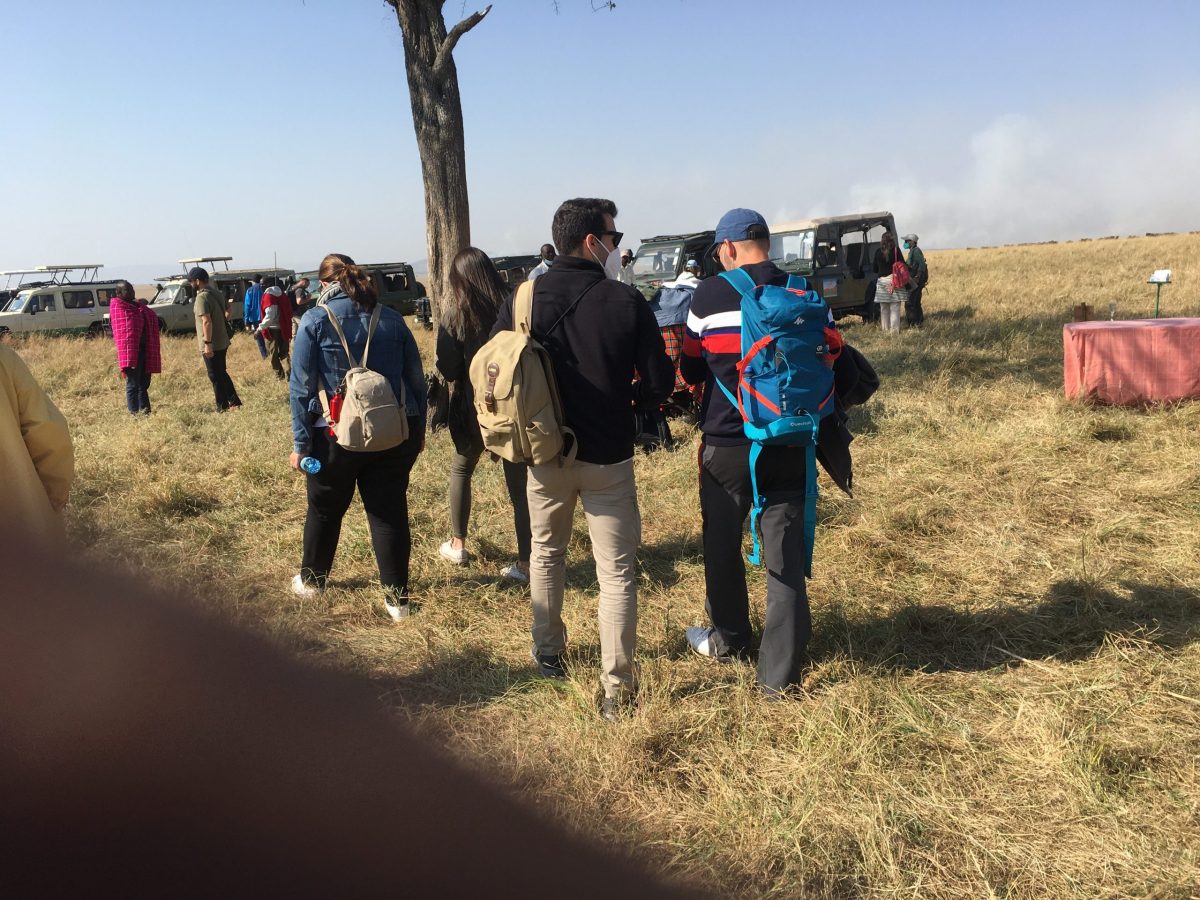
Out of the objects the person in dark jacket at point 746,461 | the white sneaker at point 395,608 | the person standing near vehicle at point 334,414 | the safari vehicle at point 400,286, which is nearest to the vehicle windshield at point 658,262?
the safari vehicle at point 400,286

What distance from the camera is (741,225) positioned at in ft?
11.1

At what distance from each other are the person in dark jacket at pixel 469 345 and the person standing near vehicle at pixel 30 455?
5.94ft

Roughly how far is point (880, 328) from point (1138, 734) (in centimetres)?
1308

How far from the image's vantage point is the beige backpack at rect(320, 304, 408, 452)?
4059 mm

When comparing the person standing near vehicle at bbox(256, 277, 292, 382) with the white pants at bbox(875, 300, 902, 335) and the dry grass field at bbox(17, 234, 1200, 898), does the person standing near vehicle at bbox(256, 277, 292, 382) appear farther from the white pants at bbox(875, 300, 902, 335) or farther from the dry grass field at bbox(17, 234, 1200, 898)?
the white pants at bbox(875, 300, 902, 335)

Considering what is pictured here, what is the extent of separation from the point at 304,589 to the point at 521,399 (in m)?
2.24

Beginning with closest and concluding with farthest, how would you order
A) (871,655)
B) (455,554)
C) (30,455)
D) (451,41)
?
(30,455) → (871,655) → (455,554) → (451,41)

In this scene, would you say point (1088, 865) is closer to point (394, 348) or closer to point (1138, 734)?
point (1138, 734)

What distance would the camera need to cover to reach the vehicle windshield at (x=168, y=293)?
25.2 m

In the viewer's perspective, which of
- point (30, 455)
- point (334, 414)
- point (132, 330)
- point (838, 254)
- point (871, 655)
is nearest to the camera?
point (30, 455)

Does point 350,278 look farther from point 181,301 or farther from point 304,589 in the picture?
point 181,301

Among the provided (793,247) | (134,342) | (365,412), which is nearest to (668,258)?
(793,247)

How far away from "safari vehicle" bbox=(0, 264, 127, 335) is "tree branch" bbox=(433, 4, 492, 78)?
17928 millimetres

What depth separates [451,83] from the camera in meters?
9.46
